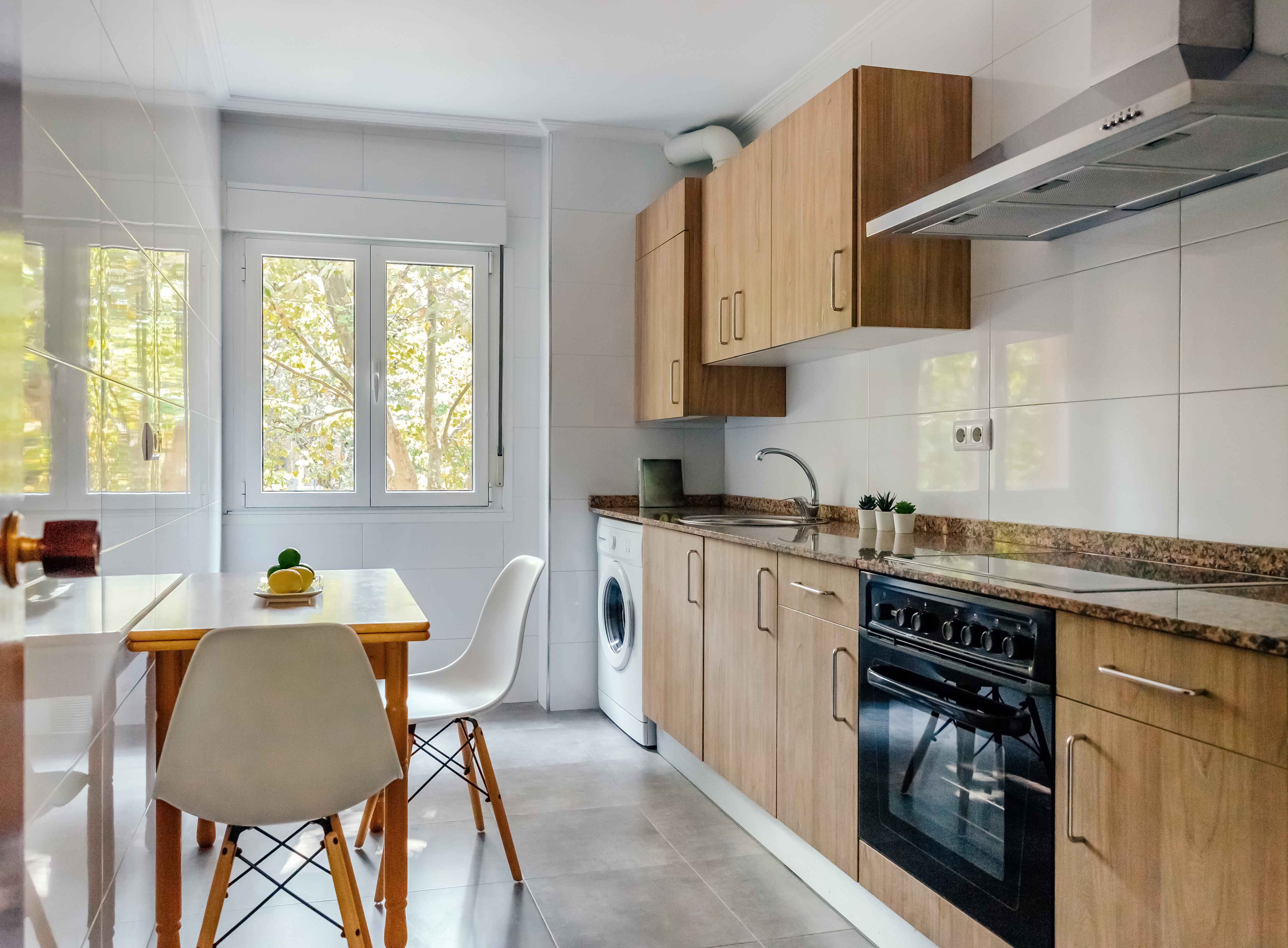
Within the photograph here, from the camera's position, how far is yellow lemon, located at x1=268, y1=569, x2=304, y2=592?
2350mm

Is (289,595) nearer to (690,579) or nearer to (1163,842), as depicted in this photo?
(690,579)

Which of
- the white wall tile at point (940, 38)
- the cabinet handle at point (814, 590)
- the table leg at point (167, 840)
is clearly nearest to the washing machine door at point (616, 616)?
the cabinet handle at point (814, 590)

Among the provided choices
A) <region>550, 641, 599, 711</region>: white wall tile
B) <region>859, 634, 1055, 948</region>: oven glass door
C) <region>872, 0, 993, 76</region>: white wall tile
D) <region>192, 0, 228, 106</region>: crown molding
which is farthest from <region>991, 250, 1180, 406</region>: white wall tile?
<region>192, 0, 228, 106</region>: crown molding

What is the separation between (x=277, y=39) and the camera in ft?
11.3

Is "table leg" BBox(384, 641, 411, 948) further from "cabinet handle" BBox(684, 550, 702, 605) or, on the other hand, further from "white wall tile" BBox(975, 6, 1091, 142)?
"white wall tile" BBox(975, 6, 1091, 142)

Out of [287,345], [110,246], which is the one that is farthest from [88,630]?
[287,345]

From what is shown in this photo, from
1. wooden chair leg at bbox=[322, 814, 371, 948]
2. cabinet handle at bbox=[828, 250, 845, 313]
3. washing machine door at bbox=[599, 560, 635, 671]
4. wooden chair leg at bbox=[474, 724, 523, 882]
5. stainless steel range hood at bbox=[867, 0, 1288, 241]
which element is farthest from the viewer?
washing machine door at bbox=[599, 560, 635, 671]

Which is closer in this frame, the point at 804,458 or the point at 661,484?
the point at 804,458

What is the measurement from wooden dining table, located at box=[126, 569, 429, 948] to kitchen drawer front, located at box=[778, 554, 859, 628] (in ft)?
3.15

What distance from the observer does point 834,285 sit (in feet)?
9.16

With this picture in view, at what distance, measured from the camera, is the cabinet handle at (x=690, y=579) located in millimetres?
3244

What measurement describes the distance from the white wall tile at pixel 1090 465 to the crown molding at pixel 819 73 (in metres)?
1.33

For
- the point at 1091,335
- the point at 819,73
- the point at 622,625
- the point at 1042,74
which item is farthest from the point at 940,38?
the point at 622,625

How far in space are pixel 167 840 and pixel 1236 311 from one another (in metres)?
2.48
